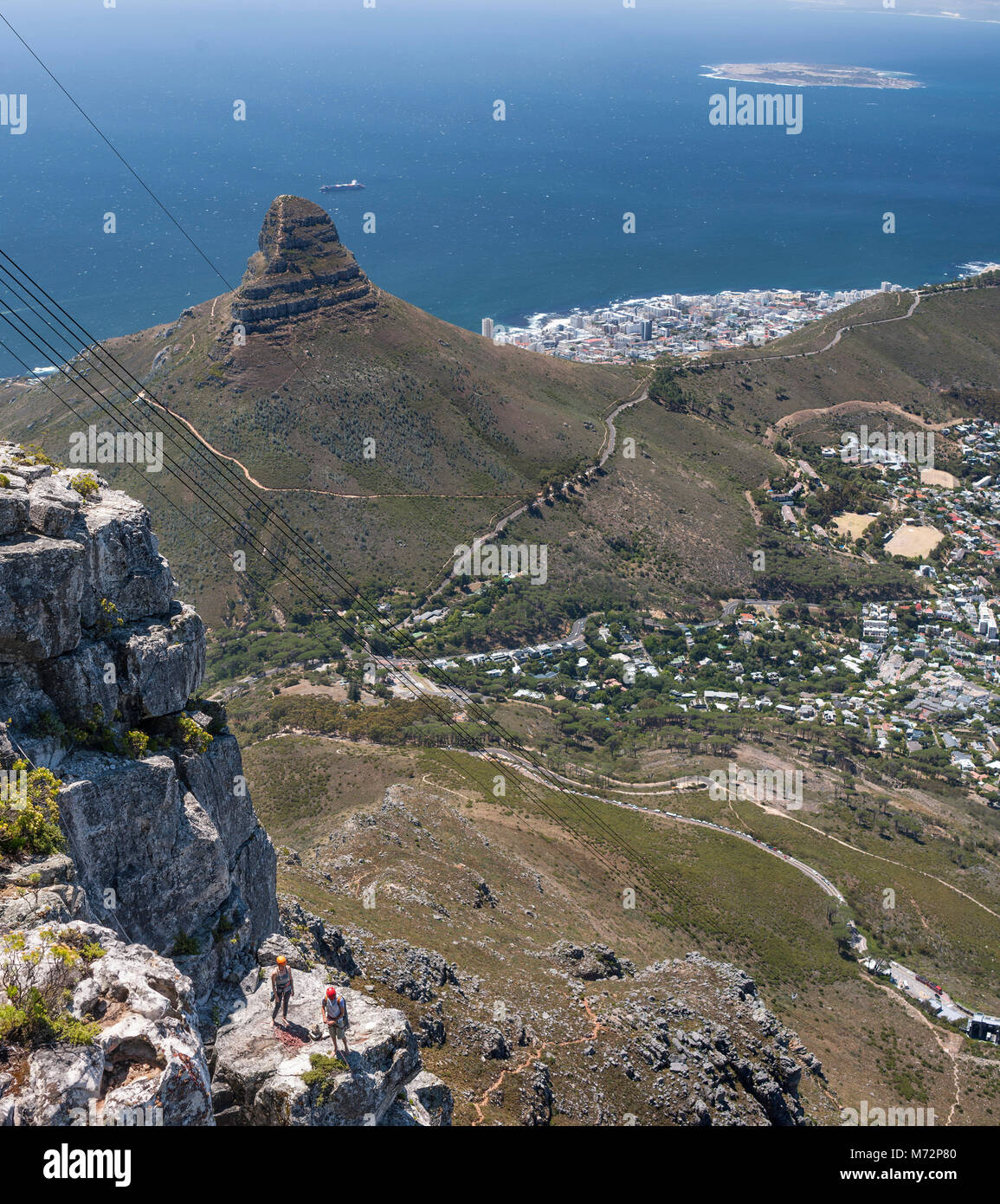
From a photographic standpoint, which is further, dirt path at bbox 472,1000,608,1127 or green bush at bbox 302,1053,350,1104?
dirt path at bbox 472,1000,608,1127

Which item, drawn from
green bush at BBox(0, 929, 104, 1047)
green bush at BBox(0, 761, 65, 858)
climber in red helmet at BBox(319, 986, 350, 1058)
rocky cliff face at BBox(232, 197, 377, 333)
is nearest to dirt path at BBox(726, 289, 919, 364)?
rocky cliff face at BBox(232, 197, 377, 333)

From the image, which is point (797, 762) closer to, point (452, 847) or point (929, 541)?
point (452, 847)

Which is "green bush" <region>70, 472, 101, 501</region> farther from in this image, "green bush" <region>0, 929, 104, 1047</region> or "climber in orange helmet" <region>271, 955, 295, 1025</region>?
"climber in orange helmet" <region>271, 955, 295, 1025</region>

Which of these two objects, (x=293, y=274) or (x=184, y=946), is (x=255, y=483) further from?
(x=184, y=946)

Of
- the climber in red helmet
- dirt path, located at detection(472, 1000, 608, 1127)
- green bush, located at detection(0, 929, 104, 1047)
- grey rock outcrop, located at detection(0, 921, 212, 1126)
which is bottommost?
dirt path, located at detection(472, 1000, 608, 1127)

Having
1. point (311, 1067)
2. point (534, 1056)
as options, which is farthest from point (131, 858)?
point (534, 1056)

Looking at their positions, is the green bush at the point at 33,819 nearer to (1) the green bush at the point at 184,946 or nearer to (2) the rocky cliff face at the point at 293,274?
(1) the green bush at the point at 184,946
